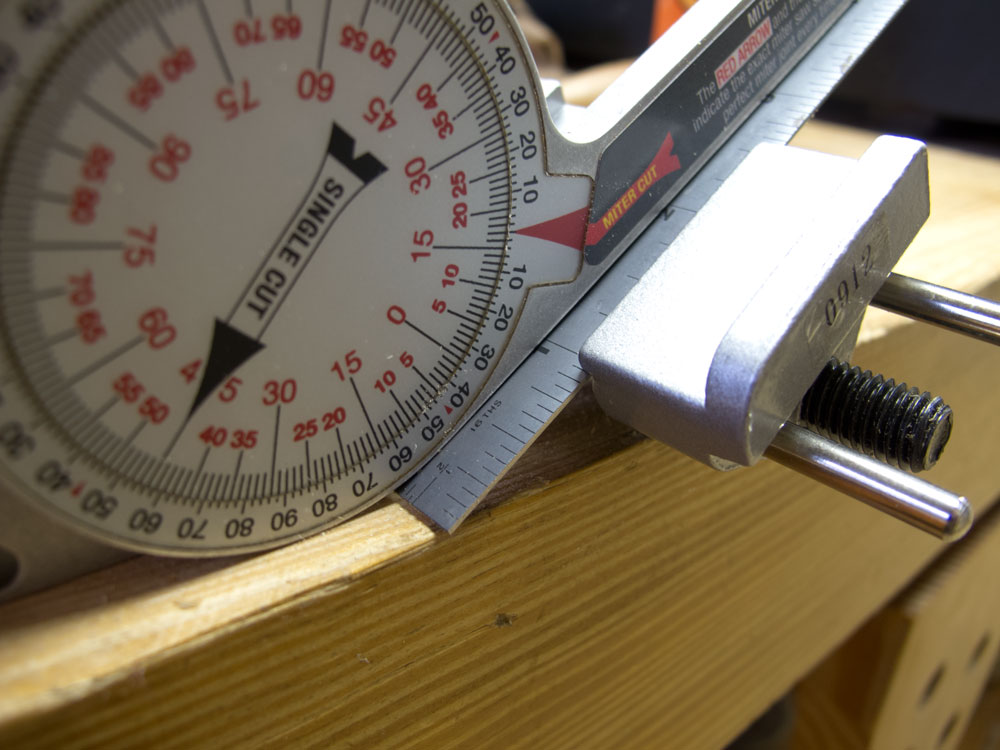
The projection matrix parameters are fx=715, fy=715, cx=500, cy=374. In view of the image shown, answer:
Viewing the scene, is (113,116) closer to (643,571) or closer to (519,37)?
(519,37)

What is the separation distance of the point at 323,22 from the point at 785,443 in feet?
0.90

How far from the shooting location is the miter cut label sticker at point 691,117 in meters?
0.42

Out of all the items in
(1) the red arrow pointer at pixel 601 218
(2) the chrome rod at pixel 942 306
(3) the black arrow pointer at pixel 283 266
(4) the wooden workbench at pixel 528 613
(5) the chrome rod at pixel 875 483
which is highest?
(3) the black arrow pointer at pixel 283 266

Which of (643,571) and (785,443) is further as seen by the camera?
(643,571)

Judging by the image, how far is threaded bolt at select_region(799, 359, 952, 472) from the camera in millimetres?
363

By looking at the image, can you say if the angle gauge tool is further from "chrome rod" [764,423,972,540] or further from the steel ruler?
"chrome rod" [764,423,972,540]

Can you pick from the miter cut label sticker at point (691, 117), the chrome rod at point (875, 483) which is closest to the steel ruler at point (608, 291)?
the miter cut label sticker at point (691, 117)

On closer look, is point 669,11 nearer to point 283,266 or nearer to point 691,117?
point 691,117

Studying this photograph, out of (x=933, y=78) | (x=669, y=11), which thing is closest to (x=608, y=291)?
(x=669, y=11)

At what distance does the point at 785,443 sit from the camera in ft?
1.13

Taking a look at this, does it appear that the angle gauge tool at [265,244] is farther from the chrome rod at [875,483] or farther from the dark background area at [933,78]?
the dark background area at [933,78]

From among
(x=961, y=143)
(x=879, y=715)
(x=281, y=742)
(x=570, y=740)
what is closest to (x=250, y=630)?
(x=281, y=742)

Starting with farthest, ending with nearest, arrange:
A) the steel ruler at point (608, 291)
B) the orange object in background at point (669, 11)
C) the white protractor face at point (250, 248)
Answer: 1. the orange object in background at point (669, 11)
2. the steel ruler at point (608, 291)
3. the white protractor face at point (250, 248)

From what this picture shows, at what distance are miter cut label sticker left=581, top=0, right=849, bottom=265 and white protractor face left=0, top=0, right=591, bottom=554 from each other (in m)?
0.05
